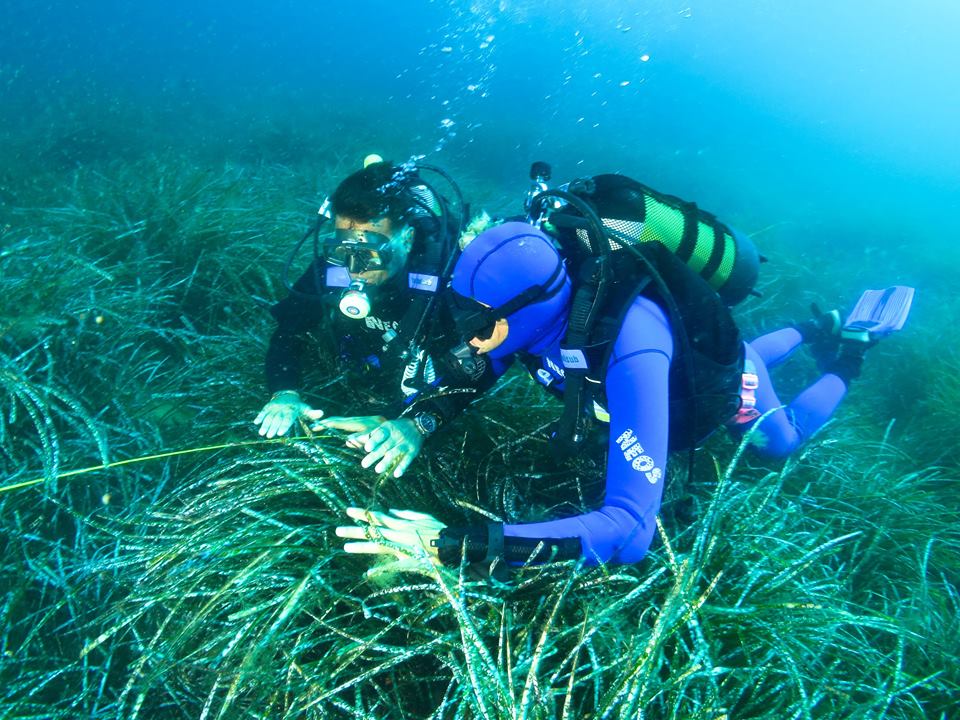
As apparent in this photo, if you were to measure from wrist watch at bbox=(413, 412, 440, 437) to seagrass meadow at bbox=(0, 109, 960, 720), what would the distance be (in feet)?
0.58

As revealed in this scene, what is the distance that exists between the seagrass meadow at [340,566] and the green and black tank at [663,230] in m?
1.13

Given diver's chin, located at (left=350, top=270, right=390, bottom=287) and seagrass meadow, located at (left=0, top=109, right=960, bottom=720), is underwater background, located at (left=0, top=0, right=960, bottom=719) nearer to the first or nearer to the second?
seagrass meadow, located at (left=0, top=109, right=960, bottom=720)

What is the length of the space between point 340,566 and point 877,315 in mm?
5619

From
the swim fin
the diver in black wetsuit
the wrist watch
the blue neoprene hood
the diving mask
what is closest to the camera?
the blue neoprene hood

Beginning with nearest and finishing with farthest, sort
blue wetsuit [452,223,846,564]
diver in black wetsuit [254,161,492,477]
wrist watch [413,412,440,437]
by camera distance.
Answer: blue wetsuit [452,223,846,564] → wrist watch [413,412,440,437] → diver in black wetsuit [254,161,492,477]

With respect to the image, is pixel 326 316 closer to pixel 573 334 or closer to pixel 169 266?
pixel 573 334

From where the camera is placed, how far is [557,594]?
1682 mm

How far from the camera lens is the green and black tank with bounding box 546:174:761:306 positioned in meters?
2.47

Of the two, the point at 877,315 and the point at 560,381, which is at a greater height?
the point at 560,381

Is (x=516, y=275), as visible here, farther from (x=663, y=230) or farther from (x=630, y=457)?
(x=663, y=230)

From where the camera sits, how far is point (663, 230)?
278 cm

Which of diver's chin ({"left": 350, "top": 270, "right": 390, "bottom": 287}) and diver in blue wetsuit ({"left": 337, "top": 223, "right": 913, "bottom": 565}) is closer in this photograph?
diver in blue wetsuit ({"left": 337, "top": 223, "right": 913, "bottom": 565})

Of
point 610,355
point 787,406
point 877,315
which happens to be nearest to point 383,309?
point 610,355

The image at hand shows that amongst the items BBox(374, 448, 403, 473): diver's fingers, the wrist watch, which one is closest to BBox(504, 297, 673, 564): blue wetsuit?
BBox(374, 448, 403, 473): diver's fingers
